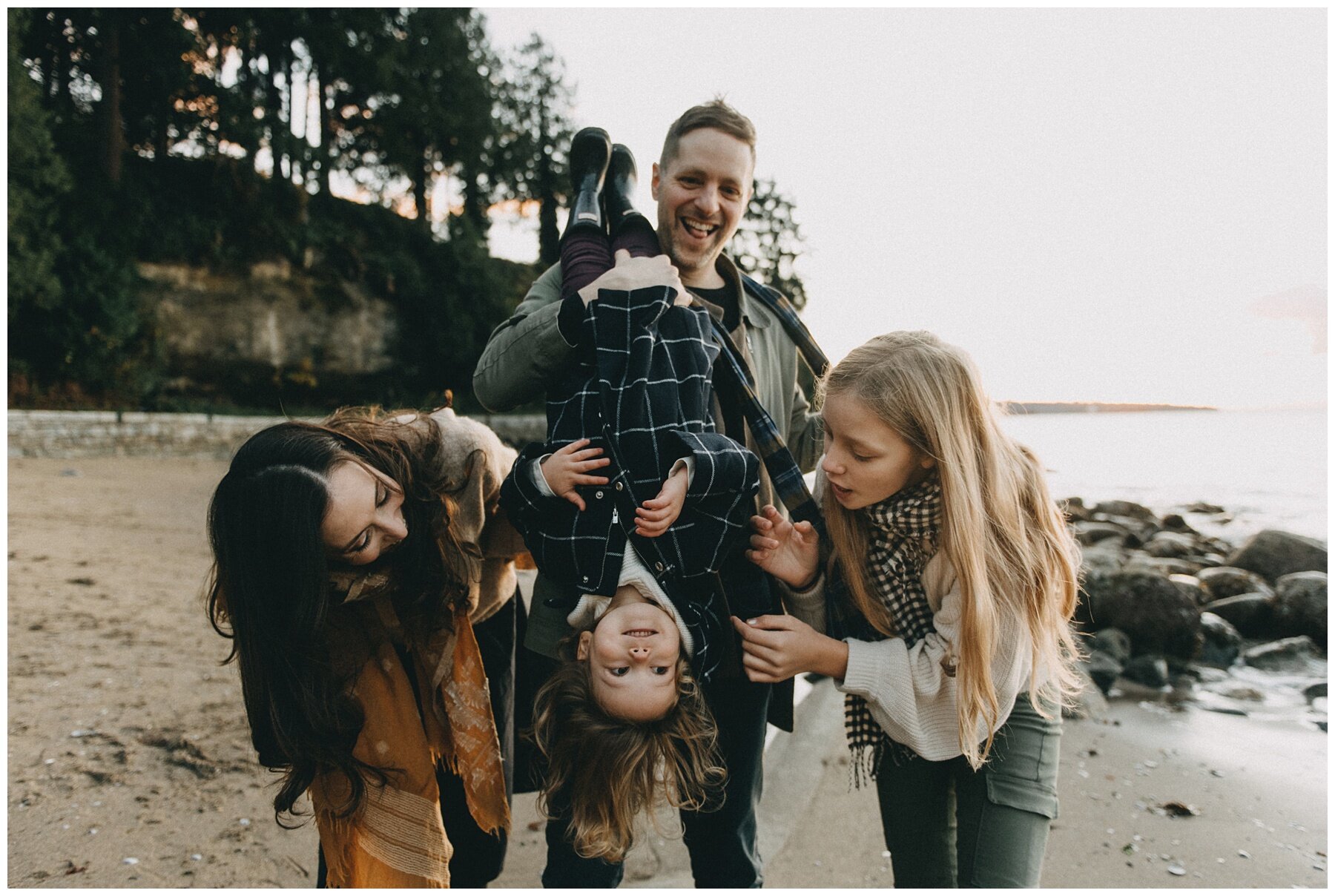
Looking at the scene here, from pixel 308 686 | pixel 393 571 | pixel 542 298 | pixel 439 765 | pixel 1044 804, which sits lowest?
pixel 439 765

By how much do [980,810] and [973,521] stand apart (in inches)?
29.3

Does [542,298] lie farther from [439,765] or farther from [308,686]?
[439,765]

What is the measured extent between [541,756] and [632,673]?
489mm

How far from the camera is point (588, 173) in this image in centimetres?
256

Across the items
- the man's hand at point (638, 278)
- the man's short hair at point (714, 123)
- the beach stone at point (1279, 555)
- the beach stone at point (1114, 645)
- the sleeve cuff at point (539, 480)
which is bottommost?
the beach stone at point (1114, 645)

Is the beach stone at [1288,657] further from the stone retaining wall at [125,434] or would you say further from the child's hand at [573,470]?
the stone retaining wall at [125,434]

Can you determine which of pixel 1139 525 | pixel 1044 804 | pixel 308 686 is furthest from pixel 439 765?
pixel 1139 525

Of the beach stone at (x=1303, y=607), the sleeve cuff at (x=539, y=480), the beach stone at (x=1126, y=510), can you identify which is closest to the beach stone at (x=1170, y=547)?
the beach stone at (x=1126, y=510)

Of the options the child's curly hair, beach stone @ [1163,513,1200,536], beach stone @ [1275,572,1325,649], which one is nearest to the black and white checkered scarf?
the child's curly hair

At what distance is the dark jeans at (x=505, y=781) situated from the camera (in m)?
2.32

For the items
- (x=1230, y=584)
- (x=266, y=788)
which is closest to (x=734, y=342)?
(x=266, y=788)

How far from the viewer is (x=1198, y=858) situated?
3.33 metres

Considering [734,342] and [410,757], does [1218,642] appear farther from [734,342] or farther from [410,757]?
[410,757]

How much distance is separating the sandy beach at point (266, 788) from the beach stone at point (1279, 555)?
4.53 meters
